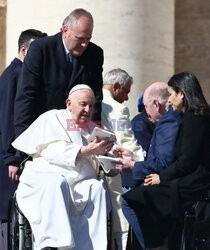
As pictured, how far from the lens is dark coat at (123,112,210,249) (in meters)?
6.64

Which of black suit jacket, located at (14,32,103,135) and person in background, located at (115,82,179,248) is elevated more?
black suit jacket, located at (14,32,103,135)

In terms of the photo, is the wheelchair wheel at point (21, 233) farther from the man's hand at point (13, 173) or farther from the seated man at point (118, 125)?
the seated man at point (118, 125)

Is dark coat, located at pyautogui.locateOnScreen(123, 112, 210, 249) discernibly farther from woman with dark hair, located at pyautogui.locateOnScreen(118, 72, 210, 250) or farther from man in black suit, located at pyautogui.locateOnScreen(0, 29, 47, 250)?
man in black suit, located at pyautogui.locateOnScreen(0, 29, 47, 250)

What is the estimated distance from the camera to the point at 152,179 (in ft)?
22.6

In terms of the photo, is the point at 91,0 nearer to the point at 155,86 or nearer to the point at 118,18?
the point at 118,18

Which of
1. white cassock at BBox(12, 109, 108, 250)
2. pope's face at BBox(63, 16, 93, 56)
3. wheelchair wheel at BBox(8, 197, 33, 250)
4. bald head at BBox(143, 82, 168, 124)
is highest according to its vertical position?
pope's face at BBox(63, 16, 93, 56)

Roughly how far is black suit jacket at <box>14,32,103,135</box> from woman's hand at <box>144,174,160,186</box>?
0.80m

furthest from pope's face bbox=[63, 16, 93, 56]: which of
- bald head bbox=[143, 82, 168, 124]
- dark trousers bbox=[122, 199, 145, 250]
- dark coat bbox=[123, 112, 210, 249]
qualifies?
dark trousers bbox=[122, 199, 145, 250]

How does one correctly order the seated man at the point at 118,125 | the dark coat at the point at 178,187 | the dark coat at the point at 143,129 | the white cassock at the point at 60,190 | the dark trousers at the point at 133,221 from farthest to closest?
the dark coat at the point at 143,129 < the seated man at the point at 118,125 < the dark trousers at the point at 133,221 < the white cassock at the point at 60,190 < the dark coat at the point at 178,187

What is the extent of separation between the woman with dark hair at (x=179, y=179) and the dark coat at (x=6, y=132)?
1206 millimetres

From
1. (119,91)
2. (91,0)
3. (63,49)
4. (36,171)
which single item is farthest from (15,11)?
(36,171)

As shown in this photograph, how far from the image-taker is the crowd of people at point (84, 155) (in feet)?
22.1

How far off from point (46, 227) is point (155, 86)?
1.62 meters

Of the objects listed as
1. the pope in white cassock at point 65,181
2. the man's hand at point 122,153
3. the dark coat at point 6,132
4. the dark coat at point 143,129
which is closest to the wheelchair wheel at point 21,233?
the pope in white cassock at point 65,181
